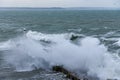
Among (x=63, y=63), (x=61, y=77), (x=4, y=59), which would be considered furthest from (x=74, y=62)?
(x=4, y=59)

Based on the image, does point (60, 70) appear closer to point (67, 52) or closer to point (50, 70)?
point (50, 70)

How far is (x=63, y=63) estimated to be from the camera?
79.5ft

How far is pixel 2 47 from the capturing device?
120 feet

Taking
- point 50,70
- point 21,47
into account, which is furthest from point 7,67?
point 21,47

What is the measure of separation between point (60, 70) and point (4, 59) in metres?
8.04

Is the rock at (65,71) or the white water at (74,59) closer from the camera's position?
the rock at (65,71)

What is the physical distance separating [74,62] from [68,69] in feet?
4.58

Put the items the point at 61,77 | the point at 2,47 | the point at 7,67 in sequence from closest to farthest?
the point at 61,77 → the point at 7,67 → the point at 2,47

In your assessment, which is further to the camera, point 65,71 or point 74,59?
point 74,59

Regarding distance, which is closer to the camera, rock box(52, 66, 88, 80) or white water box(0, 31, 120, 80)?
rock box(52, 66, 88, 80)

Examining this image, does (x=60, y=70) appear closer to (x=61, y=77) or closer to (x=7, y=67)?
(x=61, y=77)

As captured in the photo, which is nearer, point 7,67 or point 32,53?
point 7,67

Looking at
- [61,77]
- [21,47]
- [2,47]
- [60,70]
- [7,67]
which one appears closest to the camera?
[61,77]

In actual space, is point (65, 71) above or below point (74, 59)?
below
